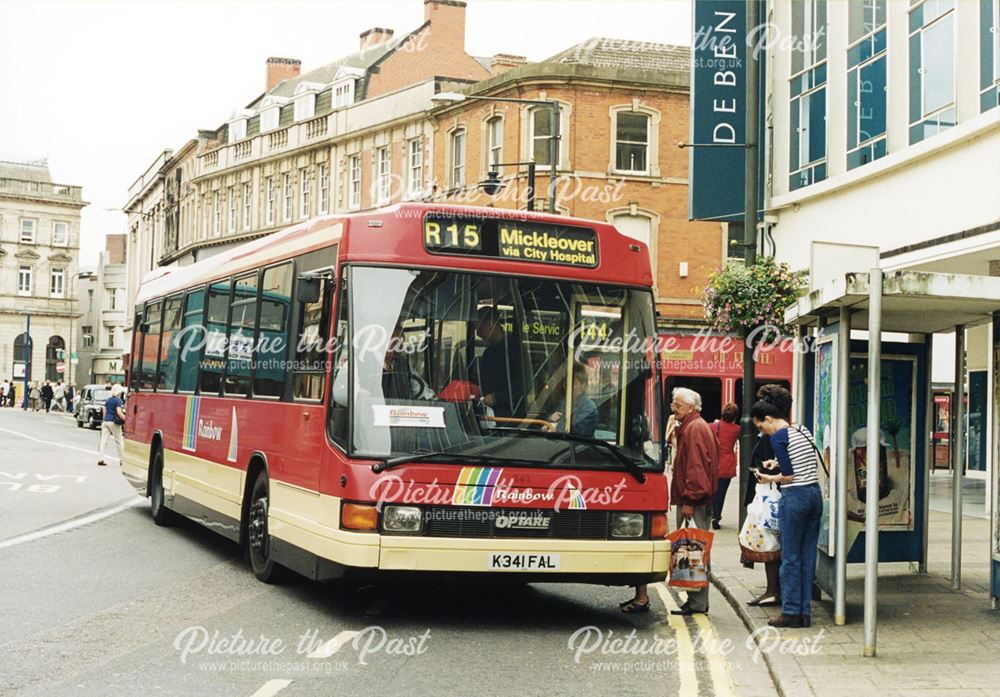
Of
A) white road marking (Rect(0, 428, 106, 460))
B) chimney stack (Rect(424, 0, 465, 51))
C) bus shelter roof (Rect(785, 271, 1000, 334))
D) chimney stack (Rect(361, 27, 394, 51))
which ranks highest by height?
chimney stack (Rect(361, 27, 394, 51))

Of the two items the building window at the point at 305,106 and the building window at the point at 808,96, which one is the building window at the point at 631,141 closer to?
the building window at the point at 808,96

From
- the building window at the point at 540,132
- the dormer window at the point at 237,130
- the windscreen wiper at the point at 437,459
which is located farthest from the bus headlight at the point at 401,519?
the dormer window at the point at 237,130

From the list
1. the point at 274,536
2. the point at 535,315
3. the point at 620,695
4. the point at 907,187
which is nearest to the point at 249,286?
the point at 274,536

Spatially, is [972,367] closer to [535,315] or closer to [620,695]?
[535,315]

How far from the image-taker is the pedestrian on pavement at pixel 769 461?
10.6m

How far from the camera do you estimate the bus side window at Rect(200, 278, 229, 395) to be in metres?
14.0

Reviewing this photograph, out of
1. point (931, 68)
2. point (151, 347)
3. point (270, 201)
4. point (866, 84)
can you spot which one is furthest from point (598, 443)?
point (270, 201)

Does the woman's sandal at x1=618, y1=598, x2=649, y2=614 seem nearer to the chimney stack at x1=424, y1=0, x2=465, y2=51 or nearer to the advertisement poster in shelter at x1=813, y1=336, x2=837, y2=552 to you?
the advertisement poster in shelter at x1=813, y1=336, x2=837, y2=552

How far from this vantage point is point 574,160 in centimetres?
4309

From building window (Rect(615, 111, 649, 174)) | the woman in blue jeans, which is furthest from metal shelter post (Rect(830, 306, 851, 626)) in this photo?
building window (Rect(615, 111, 649, 174))

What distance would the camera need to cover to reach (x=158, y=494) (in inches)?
677

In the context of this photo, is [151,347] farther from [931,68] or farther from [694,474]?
[931,68]

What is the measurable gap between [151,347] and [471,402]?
915 cm

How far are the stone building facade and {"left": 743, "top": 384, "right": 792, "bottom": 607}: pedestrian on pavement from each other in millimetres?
108203
